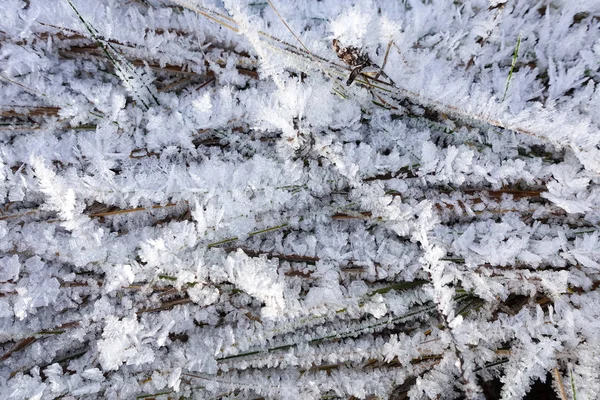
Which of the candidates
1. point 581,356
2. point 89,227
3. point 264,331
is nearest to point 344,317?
point 264,331

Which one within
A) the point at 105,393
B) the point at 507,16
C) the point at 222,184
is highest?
the point at 507,16

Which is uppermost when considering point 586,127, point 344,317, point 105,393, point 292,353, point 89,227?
point 586,127

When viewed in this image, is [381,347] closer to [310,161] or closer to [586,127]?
[310,161]

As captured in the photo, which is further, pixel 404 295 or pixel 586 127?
pixel 404 295

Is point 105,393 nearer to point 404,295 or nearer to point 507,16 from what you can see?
point 404,295

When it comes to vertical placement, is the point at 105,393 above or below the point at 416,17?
below

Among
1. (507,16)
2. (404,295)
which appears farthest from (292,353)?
(507,16)
